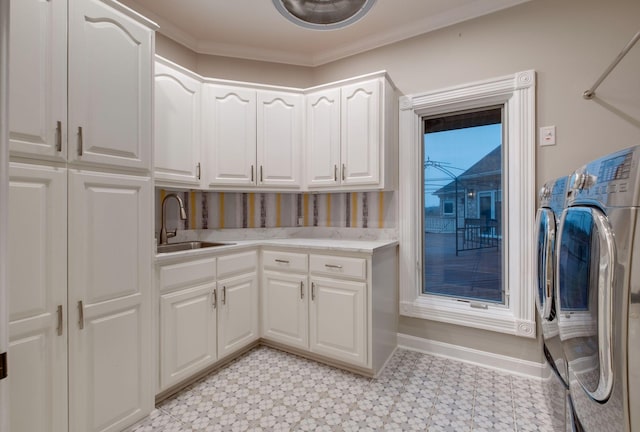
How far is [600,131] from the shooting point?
1.88 m

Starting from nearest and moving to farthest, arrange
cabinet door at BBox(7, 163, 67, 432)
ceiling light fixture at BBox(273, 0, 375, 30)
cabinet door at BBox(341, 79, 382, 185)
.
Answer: cabinet door at BBox(7, 163, 67, 432)
ceiling light fixture at BBox(273, 0, 375, 30)
cabinet door at BBox(341, 79, 382, 185)

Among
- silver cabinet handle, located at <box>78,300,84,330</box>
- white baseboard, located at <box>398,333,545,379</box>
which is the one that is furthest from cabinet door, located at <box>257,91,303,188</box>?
white baseboard, located at <box>398,333,545,379</box>

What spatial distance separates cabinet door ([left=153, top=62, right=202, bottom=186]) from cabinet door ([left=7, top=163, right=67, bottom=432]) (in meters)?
0.86

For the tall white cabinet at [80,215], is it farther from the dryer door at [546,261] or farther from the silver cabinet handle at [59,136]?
the dryer door at [546,261]

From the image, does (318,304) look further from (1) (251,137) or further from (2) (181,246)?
(1) (251,137)

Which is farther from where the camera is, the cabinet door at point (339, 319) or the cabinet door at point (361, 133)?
the cabinet door at point (361, 133)

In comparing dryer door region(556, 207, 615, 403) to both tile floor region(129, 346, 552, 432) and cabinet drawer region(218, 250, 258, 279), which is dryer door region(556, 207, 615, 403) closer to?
tile floor region(129, 346, 552, 432)

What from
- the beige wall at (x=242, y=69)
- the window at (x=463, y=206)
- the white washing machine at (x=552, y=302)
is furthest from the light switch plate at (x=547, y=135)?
the beige wall at (x=242, y=69)

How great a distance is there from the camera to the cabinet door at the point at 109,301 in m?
1.38

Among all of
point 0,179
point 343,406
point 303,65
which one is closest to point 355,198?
point 303,65

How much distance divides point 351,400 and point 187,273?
4.28 ft

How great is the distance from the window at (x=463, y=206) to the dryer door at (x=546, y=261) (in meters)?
0.69

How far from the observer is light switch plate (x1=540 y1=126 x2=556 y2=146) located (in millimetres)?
2008

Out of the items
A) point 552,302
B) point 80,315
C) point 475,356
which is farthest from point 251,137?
point 475,356
